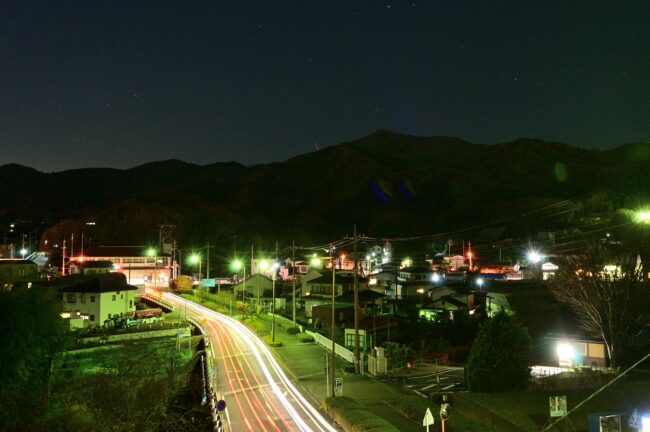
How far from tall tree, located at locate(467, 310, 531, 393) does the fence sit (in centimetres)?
839

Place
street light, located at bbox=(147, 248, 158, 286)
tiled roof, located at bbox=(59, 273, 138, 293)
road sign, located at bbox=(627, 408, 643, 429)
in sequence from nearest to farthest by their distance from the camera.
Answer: road sign, located at bbox=(627, 408, 643, 429) → tiled roof, located at bbox=(59, 273, 138, 293) → street light, located at bbox=(147, 248, 158, 286)

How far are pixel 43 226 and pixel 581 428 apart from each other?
122640 millimetres

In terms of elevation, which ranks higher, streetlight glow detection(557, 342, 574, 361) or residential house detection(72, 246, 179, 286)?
residential house detection(72, 246, 179, 286)

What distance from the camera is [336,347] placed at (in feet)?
88.7

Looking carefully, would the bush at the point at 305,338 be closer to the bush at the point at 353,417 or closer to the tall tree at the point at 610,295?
the bush at the point at 353,417

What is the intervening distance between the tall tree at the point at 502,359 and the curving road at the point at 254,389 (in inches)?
209

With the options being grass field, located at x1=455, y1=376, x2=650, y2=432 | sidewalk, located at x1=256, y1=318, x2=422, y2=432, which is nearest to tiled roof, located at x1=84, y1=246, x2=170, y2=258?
sidewalk, located at x1=256, y1=318, x2=422, y2=432

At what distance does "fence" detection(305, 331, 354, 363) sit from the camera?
24908mm

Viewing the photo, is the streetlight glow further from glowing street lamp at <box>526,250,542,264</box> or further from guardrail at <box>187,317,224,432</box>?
glowing street lamp at <box>526,250,542,264</box>

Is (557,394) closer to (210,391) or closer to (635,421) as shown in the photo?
(635,421)

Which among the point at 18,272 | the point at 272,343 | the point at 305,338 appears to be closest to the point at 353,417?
the point at 272,343

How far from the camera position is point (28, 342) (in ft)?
90.4

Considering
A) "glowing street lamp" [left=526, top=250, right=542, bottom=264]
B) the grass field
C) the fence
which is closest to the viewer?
the grass field

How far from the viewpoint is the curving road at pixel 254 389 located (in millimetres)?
15664
